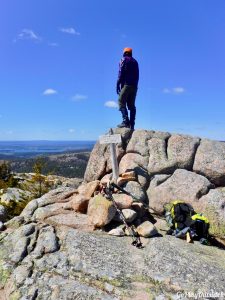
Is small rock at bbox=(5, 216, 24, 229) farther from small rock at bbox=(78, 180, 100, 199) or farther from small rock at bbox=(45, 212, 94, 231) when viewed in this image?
small rock at bbox=(78, 180, 100, 199)

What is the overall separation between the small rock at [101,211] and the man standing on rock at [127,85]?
22.4 feet

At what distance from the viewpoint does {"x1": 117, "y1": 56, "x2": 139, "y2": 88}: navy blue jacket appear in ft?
61.3

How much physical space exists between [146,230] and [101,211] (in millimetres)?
2031

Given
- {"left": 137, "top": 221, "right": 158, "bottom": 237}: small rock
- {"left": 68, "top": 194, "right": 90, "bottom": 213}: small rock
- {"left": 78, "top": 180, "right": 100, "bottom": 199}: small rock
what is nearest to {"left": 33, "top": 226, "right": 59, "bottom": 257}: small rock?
{"left": 68, "top": 194, "right": 90, "bottom": 213}: small rock

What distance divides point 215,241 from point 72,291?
745 centimetres

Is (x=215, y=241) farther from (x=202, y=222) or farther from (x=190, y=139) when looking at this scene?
(x=190, y=139)

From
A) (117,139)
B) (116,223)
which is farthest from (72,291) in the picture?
(117,139)

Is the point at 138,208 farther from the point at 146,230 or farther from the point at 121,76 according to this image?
the point at 121,76

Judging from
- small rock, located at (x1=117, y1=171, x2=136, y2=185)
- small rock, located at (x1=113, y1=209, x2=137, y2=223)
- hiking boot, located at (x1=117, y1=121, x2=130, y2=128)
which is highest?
hiking boot, located at (x1=117, y1=121, x2=130, y2=128)

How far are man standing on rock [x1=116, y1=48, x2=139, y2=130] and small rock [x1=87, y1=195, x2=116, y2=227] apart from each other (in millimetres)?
6821

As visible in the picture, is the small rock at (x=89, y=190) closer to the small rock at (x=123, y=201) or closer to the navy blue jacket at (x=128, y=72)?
the small rock at (x=123, y=201)

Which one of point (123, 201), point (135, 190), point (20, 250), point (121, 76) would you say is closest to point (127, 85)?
point (121, 76)

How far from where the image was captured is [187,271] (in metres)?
11.1

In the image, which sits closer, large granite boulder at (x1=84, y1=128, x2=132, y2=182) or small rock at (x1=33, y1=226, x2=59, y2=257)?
small rock at (x1=33, y1=226, x2=59, y2=257)
